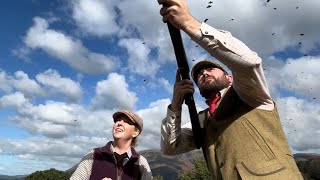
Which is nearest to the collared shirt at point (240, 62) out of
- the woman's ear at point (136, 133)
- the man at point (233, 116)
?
the man at point (233, 116)

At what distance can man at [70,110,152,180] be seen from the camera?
6754 millimetres

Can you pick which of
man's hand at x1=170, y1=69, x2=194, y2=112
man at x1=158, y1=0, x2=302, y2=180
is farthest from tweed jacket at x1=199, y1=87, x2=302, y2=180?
man's hand at x1=170, y1=69, x2=194, y2=112

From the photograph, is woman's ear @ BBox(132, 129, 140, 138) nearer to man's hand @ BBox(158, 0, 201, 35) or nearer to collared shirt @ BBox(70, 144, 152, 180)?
collared shirt @ BBox(70, 144, 152, 180)

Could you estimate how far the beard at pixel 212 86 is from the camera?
4520 millimetres

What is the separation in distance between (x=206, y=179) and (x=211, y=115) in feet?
266


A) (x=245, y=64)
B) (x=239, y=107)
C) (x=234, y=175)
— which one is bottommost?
(x=234, y=175)

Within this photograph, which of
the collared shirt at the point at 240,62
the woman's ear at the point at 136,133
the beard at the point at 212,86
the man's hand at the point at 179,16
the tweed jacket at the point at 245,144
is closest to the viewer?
the man's hand at the point at 179,16

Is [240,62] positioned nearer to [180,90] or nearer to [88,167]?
[180,90]

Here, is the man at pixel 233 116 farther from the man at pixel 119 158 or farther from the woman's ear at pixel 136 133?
the woman's ear at pixel 136 133

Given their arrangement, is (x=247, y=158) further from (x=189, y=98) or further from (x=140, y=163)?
(x=140, y=163)

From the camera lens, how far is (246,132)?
12.6ft

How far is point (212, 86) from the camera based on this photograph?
4535mm

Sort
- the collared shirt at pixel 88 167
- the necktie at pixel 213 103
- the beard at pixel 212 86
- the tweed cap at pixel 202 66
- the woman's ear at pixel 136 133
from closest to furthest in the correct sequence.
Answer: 1. the necktie at pixel 213 103
2. the beard at pixel 212 86
3. the tweed cap at pixel 202 66
4. the collared shirt at pixel 88 167
5. the woman's ear at pixel 136 133

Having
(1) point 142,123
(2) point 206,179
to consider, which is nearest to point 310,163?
(2) point 206,179
